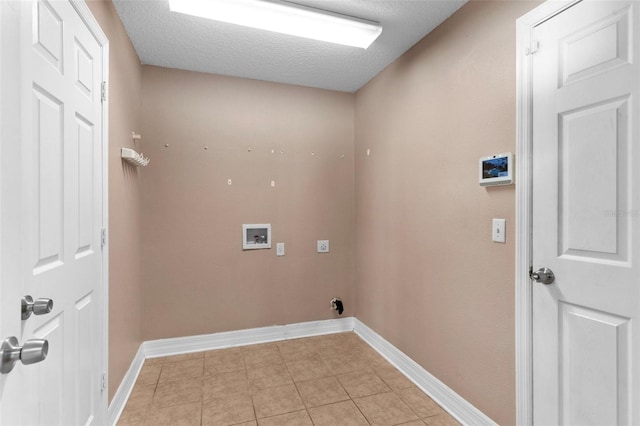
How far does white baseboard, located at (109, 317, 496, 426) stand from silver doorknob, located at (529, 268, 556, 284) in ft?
2.90

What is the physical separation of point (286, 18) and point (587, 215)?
195 cm

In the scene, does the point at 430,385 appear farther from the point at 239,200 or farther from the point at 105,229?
the point at 105,229

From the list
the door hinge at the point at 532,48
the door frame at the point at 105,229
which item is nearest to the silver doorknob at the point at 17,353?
the door frame at the point at 105,229

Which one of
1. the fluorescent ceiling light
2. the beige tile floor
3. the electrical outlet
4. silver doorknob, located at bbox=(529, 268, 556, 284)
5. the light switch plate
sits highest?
the fluorescent ceiling light

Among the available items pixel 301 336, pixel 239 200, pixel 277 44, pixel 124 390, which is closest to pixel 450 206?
pixel 277 44

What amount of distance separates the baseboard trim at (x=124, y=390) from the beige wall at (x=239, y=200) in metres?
0.32

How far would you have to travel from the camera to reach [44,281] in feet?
3.76

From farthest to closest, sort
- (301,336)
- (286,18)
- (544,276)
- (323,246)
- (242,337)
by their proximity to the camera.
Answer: (323,246) < (301,336) < (242,337) < (286,18) < (544,276)

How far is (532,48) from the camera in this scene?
61.5 inches

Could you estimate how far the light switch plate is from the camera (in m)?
1.73

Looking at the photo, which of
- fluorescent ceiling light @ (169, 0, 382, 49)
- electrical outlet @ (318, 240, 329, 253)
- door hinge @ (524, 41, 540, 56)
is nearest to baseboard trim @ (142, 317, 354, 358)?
electrical outlet @ (318, 240, 329, 253)

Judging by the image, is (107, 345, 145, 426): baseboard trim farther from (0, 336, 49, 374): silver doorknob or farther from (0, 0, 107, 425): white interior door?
(0, 336, 49, 374): silver doorknob

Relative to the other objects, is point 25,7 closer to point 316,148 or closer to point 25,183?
point 25,183

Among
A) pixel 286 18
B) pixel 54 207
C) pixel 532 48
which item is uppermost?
pixel 286 18
